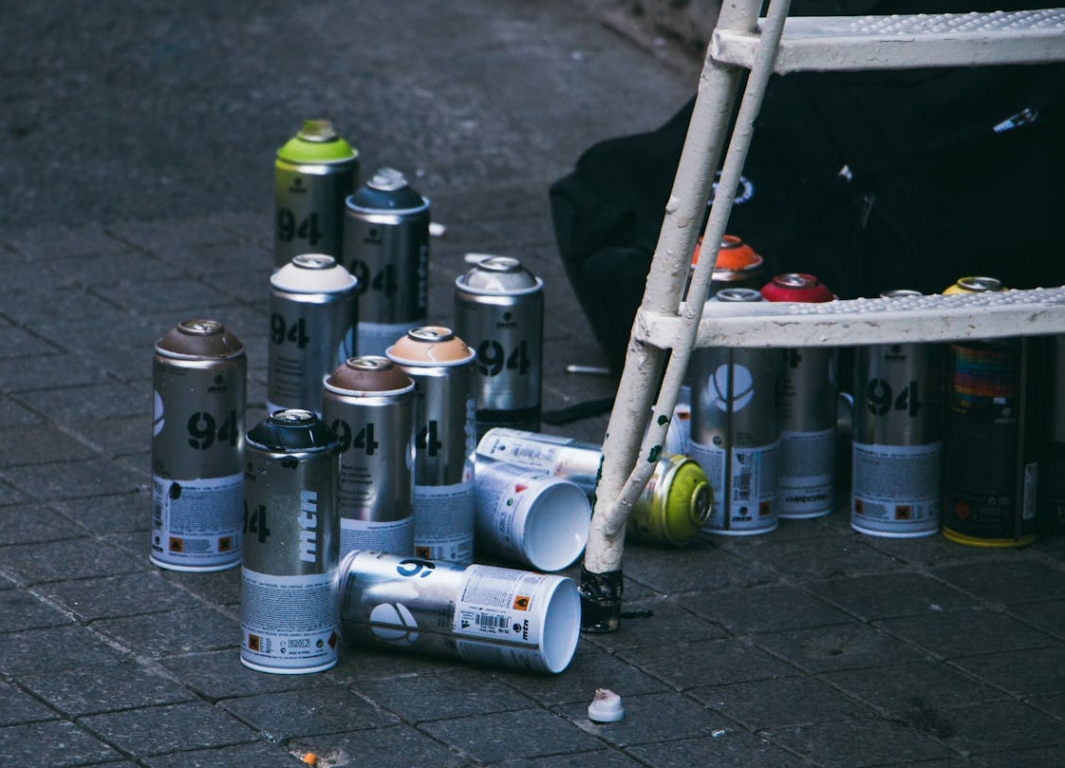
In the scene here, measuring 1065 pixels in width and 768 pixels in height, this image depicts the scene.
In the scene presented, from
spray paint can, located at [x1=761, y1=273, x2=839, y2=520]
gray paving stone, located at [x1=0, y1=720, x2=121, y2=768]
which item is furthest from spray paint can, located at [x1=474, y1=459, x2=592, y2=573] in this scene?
gray paving stone, located at [x1=0, y1=720, x2=121, y2=768]

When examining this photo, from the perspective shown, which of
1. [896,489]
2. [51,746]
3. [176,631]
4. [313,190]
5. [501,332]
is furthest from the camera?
[313,190]

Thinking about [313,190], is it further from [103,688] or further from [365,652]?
[103,688]

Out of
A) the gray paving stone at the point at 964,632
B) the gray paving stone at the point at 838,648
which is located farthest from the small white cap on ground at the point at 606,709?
the gray paving stone at the point at 964,632

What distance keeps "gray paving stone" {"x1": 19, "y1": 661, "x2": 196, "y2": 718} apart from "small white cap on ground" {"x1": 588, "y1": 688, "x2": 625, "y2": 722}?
28.8 inches

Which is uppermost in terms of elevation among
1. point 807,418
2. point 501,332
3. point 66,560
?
point 501,332

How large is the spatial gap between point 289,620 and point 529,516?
0.69 m

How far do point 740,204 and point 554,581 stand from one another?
1761 mm

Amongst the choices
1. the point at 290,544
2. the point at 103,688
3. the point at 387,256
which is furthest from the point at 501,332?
the point at 103,688

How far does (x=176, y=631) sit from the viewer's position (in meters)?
3.53

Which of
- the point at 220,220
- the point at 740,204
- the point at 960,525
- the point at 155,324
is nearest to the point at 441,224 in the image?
the point at 220,220

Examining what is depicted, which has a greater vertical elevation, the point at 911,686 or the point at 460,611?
the point at 460,611

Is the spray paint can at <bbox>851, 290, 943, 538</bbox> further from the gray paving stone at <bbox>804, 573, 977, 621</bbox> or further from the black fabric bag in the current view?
the black fabric bag

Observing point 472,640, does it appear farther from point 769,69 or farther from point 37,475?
point 37,475

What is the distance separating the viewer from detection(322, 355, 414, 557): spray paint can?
353 centimetres
